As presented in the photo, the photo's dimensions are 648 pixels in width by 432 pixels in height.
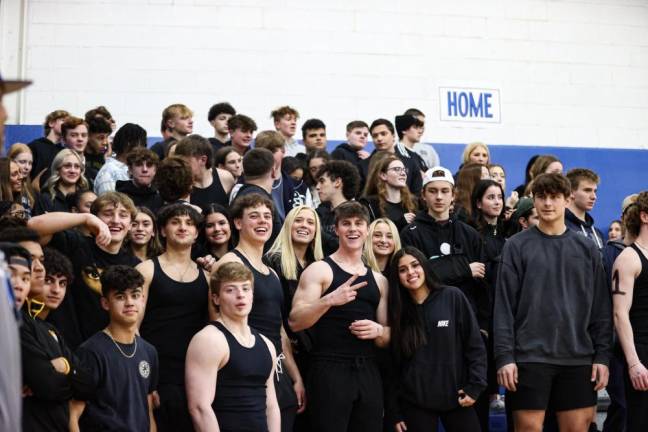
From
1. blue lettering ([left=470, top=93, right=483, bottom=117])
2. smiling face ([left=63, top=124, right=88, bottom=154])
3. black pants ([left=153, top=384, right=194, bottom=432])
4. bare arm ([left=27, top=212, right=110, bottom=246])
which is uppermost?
blue lettering ([left=470, top=93, right=483, bottom=117])

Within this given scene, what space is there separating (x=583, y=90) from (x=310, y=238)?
6654mm

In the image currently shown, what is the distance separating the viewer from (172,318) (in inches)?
200

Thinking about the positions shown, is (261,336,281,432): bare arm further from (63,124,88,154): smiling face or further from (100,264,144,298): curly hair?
(63,124,88,154): smiling face

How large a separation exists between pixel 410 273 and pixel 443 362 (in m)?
0.54

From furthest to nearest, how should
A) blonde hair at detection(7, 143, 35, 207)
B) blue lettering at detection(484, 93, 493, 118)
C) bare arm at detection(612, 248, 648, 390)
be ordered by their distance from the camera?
blue lettering at detection(484, 93, 493, 118) → blonde hair at detection(7, 143, 35, 207) → bare arm at detection(612, 248, 648, 390)

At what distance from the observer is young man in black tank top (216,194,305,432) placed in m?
5.19

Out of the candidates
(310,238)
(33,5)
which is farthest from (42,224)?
(33,5)

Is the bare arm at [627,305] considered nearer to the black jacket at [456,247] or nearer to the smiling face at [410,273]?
the black jacket at [456,247]

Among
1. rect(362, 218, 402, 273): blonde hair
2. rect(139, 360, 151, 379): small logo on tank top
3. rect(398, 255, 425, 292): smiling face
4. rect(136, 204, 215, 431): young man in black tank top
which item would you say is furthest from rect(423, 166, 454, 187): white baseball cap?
rect(139, 360, 151, 379): small logo on tank top

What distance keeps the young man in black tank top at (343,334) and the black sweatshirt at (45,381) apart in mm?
1404

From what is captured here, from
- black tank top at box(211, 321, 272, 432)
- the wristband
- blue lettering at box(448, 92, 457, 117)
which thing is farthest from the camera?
blue lettering at box(448, 92, 457, 117)

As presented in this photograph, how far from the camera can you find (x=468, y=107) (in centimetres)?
1106

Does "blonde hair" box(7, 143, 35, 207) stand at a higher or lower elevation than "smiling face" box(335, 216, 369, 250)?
higher

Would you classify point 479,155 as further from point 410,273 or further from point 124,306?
point 124,306
